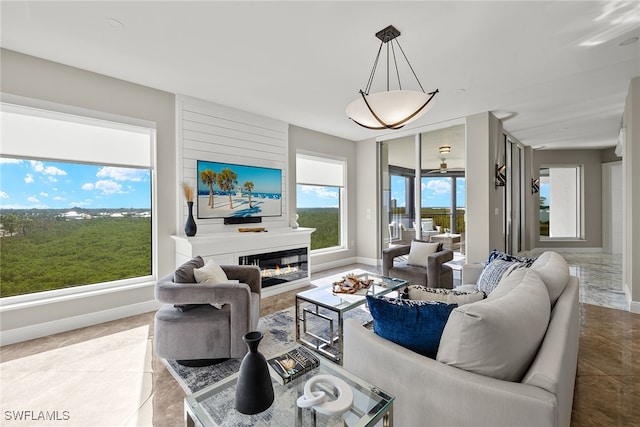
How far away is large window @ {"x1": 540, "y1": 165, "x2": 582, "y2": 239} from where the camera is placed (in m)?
7.52

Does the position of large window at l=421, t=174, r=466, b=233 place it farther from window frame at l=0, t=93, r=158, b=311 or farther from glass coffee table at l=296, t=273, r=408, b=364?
window frame at l=0, t=93, r=158, b=311

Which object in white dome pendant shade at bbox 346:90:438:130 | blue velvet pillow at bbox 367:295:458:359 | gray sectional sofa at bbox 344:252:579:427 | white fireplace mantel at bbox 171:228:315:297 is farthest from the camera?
white fireplace mantel at bbox 171:228:315:297

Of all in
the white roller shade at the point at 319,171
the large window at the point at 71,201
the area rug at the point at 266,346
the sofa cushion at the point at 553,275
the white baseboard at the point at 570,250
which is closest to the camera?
the sofa cushion at the point at 553,275

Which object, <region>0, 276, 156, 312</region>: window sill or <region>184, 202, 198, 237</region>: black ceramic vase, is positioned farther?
<region>184, 202, 198, 237</region>: black ceramic vase

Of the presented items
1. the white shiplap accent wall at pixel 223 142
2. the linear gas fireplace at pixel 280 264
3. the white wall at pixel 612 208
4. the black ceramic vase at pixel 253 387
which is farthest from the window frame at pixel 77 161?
the white wall at pixel 612 208

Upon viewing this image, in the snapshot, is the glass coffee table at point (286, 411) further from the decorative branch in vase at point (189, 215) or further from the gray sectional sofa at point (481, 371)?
the decorative branch in vase at point (189, 215)

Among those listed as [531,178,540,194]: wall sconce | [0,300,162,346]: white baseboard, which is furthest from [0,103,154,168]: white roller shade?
[531,178,540,194]: wall sconce

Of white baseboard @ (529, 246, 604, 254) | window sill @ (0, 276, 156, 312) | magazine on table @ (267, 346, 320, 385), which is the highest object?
magazine on table @ (267, 346, 320, 385)

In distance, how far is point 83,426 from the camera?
1685 mm

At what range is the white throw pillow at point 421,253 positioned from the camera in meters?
3.81

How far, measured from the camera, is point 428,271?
11.5 ft

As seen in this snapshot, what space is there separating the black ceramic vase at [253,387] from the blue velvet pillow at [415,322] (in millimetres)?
583

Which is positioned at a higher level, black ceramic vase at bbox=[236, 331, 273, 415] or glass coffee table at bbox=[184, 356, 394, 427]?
black ceramic vase at bbox=[236, 331, 273, 415]

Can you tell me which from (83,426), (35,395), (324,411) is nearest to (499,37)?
(324,411)
